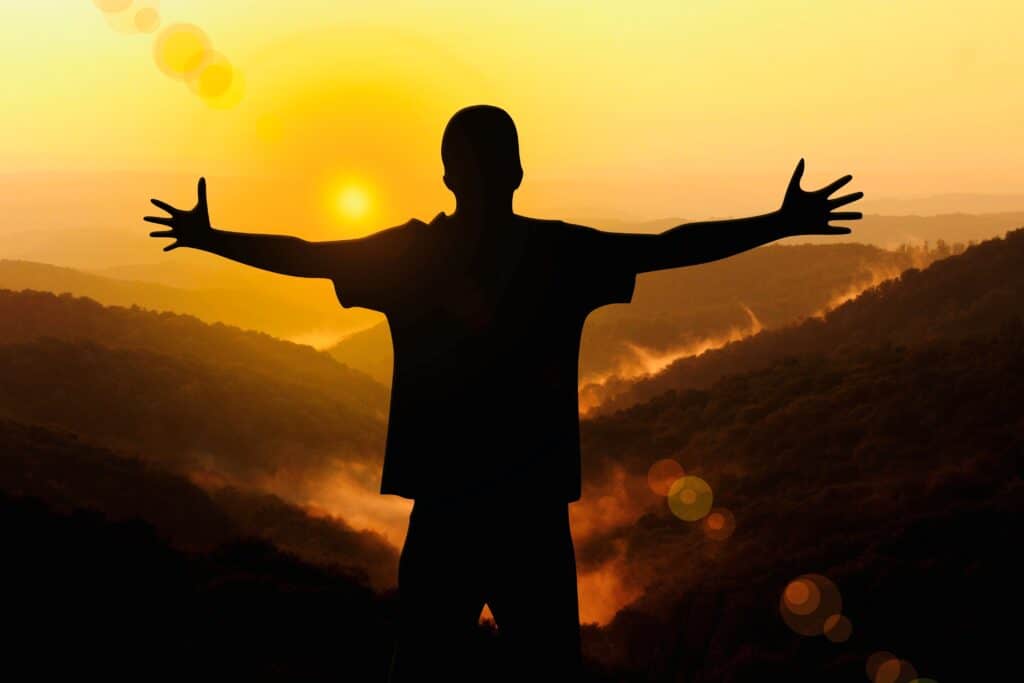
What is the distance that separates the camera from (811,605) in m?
12.4

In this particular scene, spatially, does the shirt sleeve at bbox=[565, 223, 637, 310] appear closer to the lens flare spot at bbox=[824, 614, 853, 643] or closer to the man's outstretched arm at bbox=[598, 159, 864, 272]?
the man's outstretched arm at bbox=[598, 159, 864, 272]

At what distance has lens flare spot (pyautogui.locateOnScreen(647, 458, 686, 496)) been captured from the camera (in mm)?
26844

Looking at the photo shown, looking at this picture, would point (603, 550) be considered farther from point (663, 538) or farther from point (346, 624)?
point (346, 624)

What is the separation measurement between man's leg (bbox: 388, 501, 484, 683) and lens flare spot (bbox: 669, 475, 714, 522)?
1916 cm

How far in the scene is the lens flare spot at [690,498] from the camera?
76.0ft

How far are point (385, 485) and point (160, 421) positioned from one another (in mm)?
31910

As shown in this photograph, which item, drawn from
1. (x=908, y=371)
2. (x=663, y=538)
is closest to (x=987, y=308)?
(x=908, y=371)

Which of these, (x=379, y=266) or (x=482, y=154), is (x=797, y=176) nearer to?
(x=482, y=154)

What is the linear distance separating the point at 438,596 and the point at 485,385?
940mm

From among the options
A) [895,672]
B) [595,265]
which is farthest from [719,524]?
[595,265]

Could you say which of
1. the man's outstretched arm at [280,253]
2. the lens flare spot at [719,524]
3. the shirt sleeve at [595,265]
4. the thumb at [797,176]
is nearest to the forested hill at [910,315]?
the lens flare spot at [719,524]

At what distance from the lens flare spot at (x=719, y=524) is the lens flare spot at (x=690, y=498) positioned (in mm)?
707

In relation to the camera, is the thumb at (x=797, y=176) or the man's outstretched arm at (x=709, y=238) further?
the thumb at (x=797, y=176)

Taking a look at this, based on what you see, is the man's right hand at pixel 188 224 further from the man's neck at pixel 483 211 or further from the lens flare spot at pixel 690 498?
the lens flare spot at pixel 690 498
